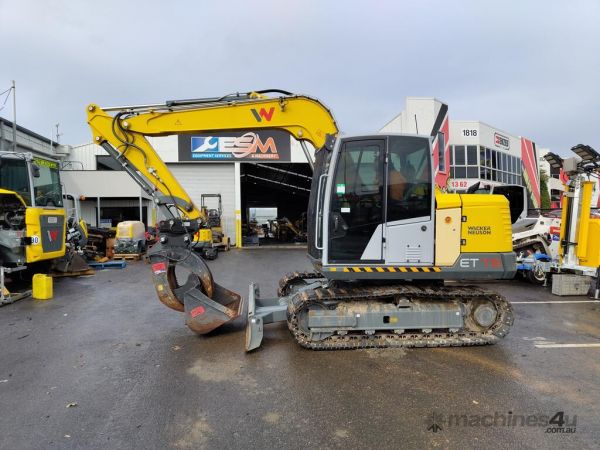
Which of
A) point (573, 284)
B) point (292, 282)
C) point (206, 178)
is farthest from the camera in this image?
point (206, 178)

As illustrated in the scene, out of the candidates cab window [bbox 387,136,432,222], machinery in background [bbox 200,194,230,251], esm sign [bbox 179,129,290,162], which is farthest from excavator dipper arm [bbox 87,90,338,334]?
esm sign [bbox 179,129,290,162]

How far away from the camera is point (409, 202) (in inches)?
202

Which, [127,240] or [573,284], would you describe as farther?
[127,240]

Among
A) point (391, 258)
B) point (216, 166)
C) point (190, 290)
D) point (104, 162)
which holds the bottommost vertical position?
point (190, 290)

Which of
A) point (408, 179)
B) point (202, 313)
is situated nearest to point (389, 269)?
point (408, 179)

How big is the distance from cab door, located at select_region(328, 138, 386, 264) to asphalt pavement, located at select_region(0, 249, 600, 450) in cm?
132

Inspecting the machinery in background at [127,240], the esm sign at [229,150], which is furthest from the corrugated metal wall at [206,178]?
the machinery in background at [127,240]

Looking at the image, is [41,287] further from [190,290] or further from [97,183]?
[97,183]

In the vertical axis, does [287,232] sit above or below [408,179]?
below

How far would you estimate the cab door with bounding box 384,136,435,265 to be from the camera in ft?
16.8

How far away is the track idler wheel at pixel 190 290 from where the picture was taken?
552 centimetres

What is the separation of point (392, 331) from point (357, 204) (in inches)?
71.4

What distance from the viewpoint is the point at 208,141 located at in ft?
77.3

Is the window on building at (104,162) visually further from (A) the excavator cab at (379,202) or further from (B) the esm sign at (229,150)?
(A) the excavator cab at (379,202)
